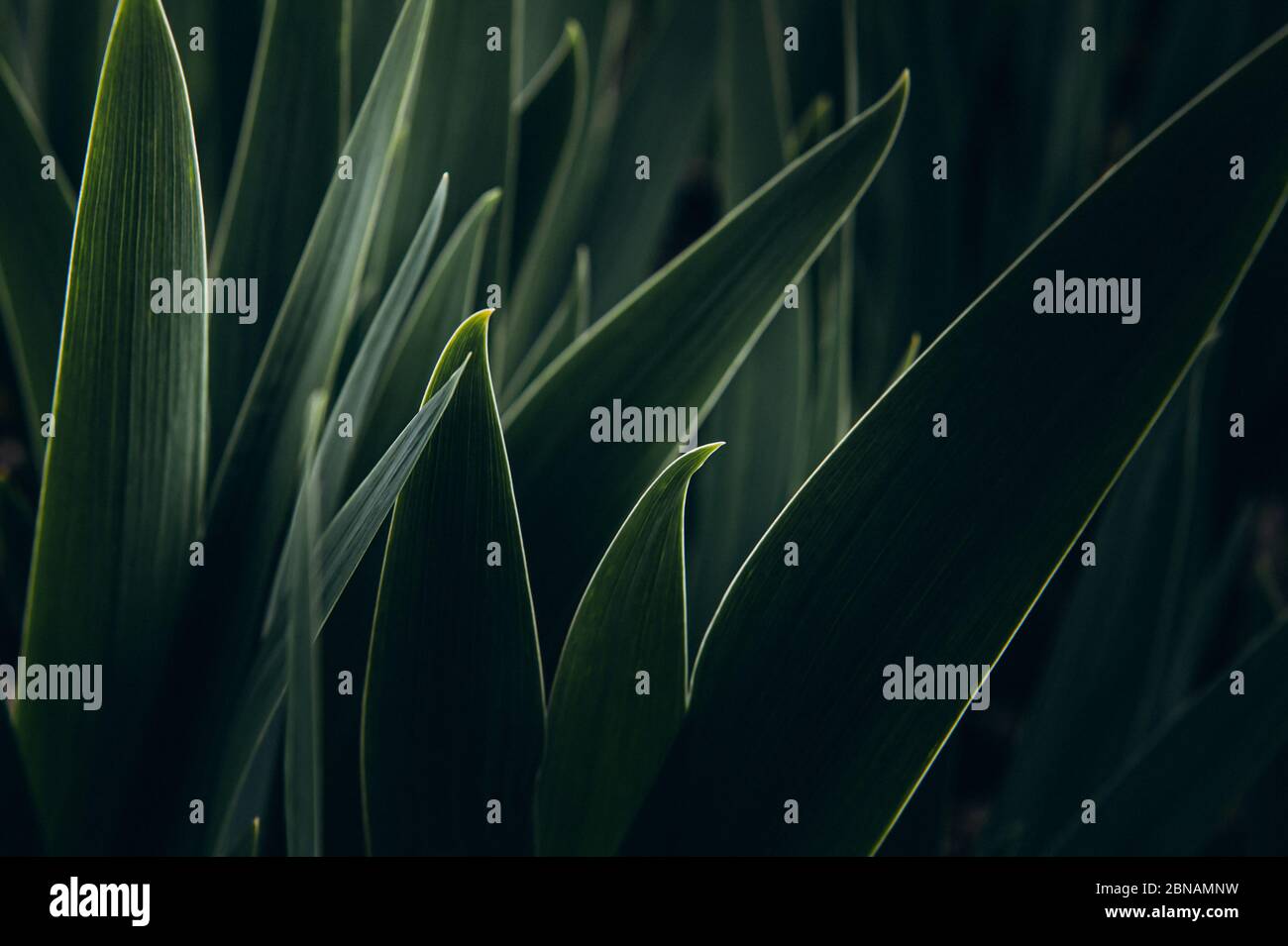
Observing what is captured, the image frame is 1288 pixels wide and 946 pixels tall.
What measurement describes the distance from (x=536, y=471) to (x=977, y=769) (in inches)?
15.9

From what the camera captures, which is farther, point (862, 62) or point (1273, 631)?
point (862, 62)

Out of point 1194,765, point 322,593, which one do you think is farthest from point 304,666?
point 1194,765

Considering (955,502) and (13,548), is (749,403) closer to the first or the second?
(955,502)

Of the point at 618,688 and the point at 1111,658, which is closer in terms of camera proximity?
the point at 618,688

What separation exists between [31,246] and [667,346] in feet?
0.92

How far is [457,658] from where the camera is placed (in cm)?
32

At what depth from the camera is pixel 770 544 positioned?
0.30m

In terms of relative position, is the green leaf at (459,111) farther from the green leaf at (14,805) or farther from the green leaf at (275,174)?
the green leaf at (14,805)

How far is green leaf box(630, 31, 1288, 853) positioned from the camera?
0.26 meters

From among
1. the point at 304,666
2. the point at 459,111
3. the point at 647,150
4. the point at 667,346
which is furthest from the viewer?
the point at 647,150

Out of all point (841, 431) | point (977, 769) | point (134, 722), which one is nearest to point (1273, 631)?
point (841, 431)

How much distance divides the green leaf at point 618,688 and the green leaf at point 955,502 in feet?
0.04

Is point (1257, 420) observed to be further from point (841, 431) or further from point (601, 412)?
point (601, 412)

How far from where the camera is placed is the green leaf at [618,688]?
1.02ft
